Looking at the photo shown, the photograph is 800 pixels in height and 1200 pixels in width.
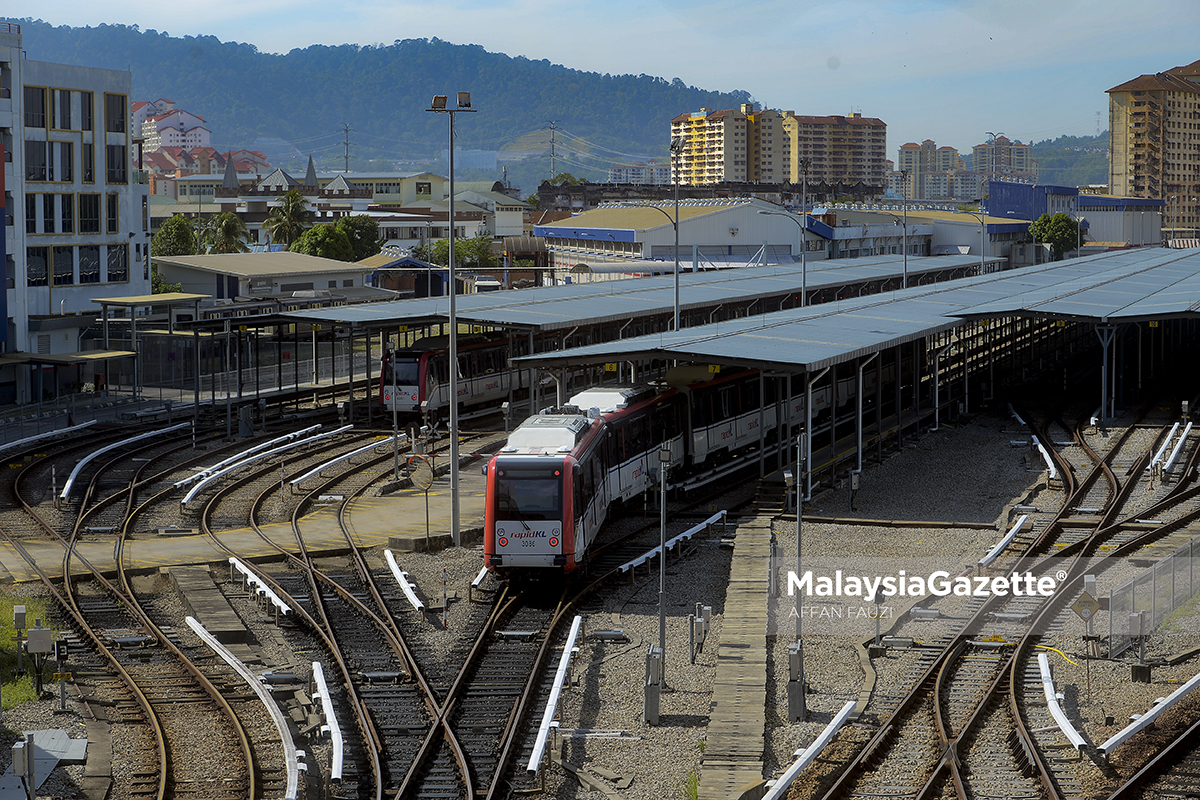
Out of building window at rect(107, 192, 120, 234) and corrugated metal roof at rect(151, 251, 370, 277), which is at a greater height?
building window at rect(107, 192, 120, 234)

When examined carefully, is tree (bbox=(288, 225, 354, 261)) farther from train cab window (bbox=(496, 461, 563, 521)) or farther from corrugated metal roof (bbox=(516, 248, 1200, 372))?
train cab window (bbox=(496, 461, 563, 521))

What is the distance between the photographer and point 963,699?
17047 mm

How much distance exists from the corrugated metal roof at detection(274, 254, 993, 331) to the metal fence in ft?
71.3

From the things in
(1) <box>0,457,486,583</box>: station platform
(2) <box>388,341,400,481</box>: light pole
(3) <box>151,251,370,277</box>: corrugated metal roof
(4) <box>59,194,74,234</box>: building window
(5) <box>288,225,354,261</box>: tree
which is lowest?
(1) <box>0,457,486,583</box>: station platform

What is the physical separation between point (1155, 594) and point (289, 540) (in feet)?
53.7

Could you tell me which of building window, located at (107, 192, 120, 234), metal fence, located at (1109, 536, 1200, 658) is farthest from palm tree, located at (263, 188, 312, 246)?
metal fence, located at (1109, 536, 1200, 658)

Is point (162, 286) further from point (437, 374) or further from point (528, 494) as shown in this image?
point (528, 494)

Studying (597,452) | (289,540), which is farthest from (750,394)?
(289,540)

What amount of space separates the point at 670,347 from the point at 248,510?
33.6 ft

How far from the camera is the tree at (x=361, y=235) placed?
103m

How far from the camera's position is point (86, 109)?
177ft

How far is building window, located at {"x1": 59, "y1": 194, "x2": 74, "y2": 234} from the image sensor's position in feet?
174

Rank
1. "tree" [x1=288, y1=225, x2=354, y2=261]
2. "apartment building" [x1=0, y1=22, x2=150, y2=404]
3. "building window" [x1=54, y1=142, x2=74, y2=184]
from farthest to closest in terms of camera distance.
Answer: "tree" [x1=288, y1=225, x2=354, y2=261], "building window" [x1=54, y1=142, x2=74, y2=184], "apartment building" [x1=0, y1=22, x2=150, y2=404]

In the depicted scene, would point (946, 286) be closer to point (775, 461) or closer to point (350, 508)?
point (775, 461)
